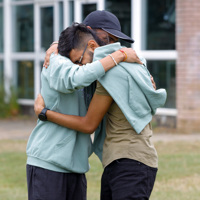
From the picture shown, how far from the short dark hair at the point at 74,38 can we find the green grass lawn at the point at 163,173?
8.64ft

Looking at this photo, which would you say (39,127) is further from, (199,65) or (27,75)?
(27,75)

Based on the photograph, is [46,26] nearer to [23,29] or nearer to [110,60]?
[23,29]

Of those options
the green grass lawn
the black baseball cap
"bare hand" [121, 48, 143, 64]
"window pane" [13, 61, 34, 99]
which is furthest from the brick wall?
"bare hand" [121, 48, 143, 64]

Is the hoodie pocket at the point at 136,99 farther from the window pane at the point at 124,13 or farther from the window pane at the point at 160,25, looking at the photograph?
the window pane at the point at 124,13

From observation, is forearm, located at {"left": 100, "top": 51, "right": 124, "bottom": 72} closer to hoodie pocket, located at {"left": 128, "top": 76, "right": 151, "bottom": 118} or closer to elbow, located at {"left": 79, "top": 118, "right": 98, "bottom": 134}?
hoodie pocket, located at {"left": 128, "top": 76, "right": 151, "bottom": 118}

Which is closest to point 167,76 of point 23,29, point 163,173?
point 163,173

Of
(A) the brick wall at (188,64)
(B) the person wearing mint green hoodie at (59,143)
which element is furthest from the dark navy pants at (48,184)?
(A) the brick wall at (188,64)

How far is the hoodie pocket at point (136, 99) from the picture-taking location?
2.89 m

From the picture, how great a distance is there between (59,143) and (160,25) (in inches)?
300

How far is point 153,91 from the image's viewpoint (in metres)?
2.95

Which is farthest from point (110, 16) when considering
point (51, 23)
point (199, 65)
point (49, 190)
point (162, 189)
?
point (51, 23)

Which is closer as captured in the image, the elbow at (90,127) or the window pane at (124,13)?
the elbow at (90,127)

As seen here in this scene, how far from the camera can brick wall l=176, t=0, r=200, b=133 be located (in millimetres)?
9445

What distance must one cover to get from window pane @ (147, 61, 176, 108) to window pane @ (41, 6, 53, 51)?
315 cm
